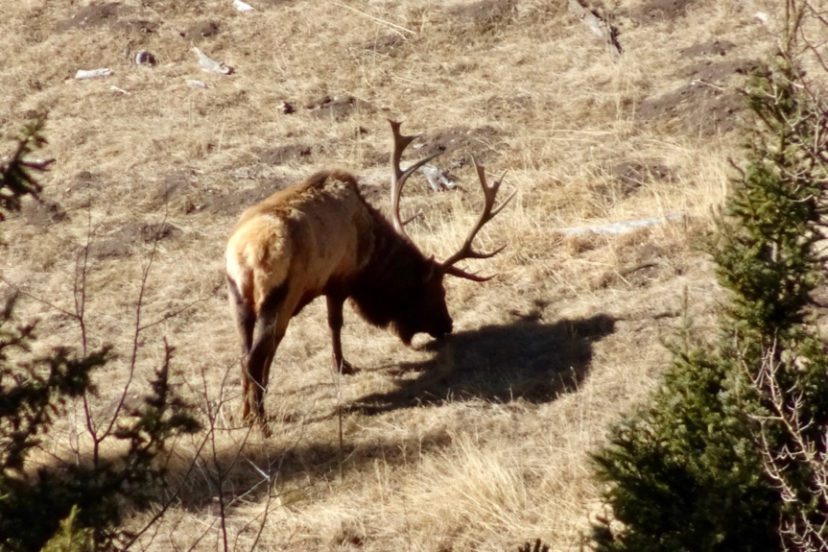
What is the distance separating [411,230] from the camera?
44.9ft

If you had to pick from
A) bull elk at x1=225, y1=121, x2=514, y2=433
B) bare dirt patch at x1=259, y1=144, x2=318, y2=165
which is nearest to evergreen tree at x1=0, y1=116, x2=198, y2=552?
bull elk at x1=225, y1=121, x2=514, y2=433

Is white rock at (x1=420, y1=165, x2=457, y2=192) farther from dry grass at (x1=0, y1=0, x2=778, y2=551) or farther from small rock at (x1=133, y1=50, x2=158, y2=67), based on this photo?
small rock at (x1=133, y1=50, x2=158, y2=67)

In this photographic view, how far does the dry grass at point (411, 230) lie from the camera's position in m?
9.12

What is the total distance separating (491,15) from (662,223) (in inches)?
247

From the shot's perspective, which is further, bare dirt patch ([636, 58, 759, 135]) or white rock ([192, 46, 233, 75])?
white rock ([192, 46, 233, 75])

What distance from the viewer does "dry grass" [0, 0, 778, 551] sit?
359 inches

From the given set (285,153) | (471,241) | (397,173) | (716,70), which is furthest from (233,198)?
(716,70)

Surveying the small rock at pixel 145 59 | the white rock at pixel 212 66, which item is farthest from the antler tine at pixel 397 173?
the small rock at pixel 145 59

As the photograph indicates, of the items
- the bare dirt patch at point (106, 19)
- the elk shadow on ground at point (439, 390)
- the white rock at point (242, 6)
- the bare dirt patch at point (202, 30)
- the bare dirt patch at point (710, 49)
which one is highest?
the white rock at point (242, 6)

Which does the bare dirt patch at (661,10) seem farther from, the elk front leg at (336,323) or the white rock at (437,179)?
the elk front leg at (336,323)

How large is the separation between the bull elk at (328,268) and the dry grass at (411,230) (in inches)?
12.3

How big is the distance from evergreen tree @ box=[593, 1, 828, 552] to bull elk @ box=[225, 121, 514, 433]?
134 inches

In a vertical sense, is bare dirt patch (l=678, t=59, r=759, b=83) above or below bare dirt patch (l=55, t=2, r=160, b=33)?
below

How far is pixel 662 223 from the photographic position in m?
12.6
